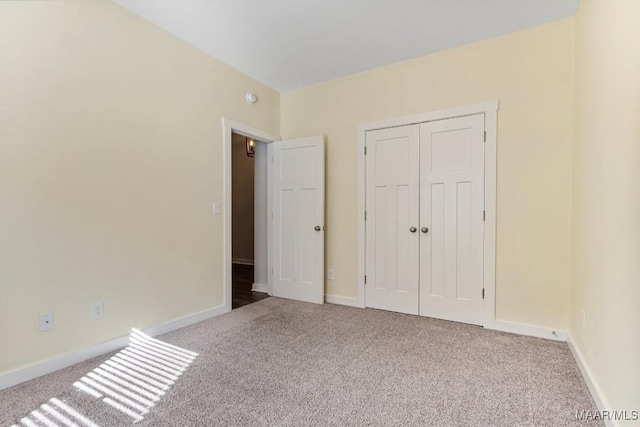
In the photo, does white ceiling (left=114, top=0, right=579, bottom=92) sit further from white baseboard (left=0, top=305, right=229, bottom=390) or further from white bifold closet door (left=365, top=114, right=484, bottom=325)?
white baseboard (left=0, top=305, right=229, bottom=390)

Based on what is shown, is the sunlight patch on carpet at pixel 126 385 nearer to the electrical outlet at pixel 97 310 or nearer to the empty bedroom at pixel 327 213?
the empty bedroom at pixel 327 213

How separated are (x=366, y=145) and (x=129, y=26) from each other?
7.86 feet

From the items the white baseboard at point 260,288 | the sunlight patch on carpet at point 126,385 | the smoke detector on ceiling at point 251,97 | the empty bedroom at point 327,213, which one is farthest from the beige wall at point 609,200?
the white baseboard at point 260,288

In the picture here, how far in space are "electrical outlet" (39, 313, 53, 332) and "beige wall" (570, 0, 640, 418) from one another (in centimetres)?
311

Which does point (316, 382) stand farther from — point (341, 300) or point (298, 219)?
point (298, 219)

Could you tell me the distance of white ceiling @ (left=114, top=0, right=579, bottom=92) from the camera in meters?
2.35

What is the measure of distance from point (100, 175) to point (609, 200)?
126 inches

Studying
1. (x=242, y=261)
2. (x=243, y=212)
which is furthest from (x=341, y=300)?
(x=243, y=212)

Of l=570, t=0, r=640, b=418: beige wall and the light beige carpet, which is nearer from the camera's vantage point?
l=570, t=0, r=640, b=418: beige wall

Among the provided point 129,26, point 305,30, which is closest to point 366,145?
point 305,30

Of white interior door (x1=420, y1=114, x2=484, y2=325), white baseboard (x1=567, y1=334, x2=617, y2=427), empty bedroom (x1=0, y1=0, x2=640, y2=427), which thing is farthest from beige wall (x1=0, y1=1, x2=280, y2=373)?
white baseboard (x1=567, y1=334, x2=617, y2=427)

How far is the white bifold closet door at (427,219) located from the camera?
2.89 m

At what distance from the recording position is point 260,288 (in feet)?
13.8

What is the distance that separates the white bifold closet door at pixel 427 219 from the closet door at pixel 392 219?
0.01 meters
